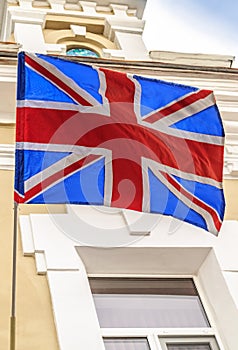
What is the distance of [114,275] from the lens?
6.17 m

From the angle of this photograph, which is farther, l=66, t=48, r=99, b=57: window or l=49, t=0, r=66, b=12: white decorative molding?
l=49, t=0, r=66, b=12: white decorative molding

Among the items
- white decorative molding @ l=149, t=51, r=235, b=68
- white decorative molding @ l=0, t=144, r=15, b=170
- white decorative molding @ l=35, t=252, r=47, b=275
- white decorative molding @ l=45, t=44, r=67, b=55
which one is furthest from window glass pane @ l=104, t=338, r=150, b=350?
white decorative molding @ l=45, t=44, r=67, b=55

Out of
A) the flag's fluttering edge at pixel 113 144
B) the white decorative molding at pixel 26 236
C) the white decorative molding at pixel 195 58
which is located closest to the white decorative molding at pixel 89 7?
the white decorative molding at pixel 195 58

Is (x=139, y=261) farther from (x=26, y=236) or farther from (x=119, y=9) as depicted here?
(x=119, y=9)

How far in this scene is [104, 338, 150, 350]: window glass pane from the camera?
5453mm

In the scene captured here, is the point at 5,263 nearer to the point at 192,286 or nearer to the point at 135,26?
the point at 192,286

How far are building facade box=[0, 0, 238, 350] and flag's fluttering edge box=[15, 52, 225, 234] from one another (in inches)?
23.5

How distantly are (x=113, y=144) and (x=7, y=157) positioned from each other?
4.90 feet

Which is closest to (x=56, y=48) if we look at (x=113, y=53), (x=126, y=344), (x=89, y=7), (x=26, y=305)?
(x=113, y=53)

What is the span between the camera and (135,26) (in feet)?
43.1

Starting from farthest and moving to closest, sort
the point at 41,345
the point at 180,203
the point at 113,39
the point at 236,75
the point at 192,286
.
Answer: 1. the point at 113,39
2. the point at 236,75
3. the point at 192,286
4. the point at 180,203
5. the point at 41,345

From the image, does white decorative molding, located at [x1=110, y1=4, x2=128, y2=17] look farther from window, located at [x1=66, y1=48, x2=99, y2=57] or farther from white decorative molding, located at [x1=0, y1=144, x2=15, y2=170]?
white decorative molding, located at [x1=0, y1=144, x2=15, y2=170]

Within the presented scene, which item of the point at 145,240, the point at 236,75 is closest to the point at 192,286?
the point at 145,240

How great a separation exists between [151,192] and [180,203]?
0.23 m
